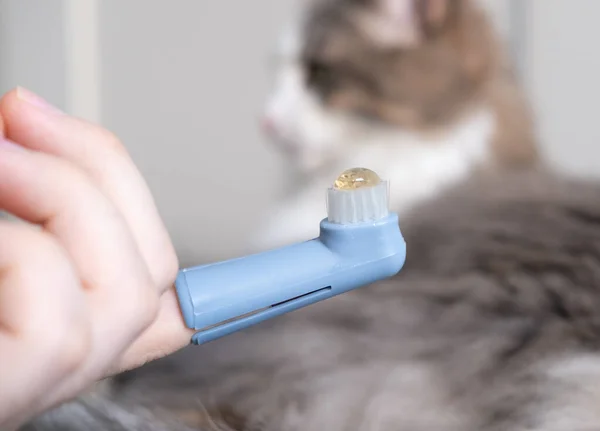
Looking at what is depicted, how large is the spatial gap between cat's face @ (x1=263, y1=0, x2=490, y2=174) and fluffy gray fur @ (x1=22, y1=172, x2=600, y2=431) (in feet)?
1.12

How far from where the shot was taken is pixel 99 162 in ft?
0.81

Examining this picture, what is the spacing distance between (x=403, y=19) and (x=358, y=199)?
26.9 inches

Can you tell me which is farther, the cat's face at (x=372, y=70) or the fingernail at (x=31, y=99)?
the cat's face at (x=372, y=70)

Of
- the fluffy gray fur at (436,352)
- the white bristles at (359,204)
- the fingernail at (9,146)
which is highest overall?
the fingernail at (9,146)

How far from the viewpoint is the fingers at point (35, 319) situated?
0.19 metres

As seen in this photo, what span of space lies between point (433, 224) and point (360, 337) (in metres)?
0.19

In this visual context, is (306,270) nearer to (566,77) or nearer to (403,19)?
(403,19)

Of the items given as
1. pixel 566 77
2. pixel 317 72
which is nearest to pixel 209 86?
pixel 317 72

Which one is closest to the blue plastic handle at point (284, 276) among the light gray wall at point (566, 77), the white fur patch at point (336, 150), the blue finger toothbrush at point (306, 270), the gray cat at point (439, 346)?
the blue finger toothbrush at point (306, 270)

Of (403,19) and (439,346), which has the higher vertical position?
(403,19)

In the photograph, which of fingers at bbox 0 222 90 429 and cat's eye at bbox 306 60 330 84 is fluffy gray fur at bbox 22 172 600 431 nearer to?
fingers at bbox 0 222 90 429

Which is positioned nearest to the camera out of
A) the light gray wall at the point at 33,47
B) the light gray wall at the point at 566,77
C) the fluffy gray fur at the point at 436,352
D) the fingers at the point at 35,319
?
the fingers at the point at 35,319

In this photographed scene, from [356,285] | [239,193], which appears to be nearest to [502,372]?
[356,285]

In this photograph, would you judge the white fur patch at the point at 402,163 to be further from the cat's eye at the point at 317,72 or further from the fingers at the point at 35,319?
the fingers at the point at 35,319
